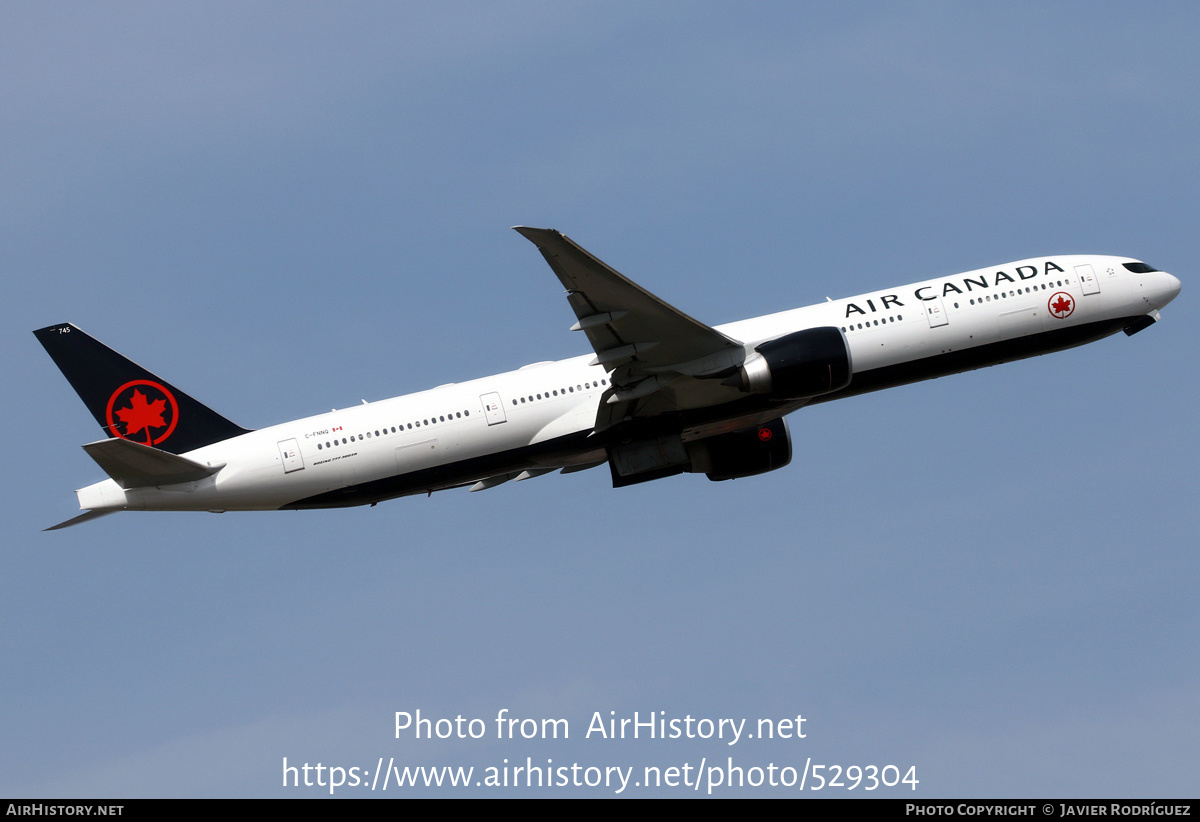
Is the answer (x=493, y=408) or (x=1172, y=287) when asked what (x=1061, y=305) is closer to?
(x=1172, y=287)

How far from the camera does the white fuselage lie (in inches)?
1679

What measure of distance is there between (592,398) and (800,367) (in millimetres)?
6995

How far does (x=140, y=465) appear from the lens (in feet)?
135

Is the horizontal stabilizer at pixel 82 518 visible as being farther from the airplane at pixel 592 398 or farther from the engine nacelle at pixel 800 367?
the engine nacelle at pixel 800 367

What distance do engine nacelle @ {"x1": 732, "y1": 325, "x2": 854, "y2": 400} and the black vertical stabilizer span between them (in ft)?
55.8

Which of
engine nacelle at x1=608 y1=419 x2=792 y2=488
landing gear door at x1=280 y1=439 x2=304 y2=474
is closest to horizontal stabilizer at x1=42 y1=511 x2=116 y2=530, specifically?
landing gear door at x1=280 y1=439 x2=304 y2=474

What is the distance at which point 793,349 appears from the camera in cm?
4172

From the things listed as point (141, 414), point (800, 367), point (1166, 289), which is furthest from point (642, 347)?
point (1166, 289)

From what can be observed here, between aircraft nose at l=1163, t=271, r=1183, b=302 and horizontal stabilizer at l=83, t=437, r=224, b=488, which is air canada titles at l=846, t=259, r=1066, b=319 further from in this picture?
horizontal stabilizer at l=83, t=437, r=224, b=488

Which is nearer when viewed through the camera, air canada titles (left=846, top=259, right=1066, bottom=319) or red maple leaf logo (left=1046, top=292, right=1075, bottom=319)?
air canada titles (left=846, top=259, right=1066, bottom=319)

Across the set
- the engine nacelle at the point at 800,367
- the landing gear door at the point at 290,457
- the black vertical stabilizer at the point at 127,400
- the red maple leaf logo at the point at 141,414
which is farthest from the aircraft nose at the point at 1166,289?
the red maple leaf logo at the point at 141,414

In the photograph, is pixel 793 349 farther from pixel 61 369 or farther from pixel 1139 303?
pixel 61 369
